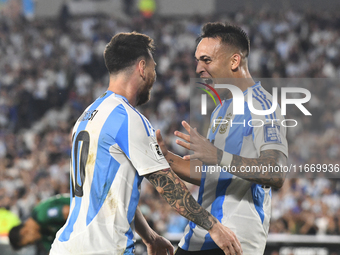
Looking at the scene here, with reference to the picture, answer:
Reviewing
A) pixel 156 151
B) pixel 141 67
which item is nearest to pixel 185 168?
pixel 156 151

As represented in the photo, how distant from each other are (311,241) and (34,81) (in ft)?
39.5

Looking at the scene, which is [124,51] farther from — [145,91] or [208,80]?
[208,80]

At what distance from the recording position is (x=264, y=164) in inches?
113

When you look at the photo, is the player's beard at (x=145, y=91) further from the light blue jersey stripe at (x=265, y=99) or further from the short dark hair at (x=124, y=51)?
the light blue jersey stripe at (x=265, y=99)

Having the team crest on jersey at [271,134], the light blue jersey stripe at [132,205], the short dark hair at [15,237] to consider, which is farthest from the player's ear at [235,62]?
the short dark hair at [15,237]

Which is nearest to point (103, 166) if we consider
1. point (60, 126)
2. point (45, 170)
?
point (45, 170)

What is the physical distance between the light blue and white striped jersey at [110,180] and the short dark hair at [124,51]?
409 mm

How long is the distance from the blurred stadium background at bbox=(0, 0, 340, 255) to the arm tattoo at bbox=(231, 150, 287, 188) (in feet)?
12.4

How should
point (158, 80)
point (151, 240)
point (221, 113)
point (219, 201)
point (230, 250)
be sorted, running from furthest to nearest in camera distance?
point (158, 80), point (221, 113), point (151, 240), point (219, 201), point (230, 250)

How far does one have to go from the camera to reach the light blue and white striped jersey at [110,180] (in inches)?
110

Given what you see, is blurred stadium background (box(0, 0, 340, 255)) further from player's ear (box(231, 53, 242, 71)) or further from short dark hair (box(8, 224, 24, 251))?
player's ear (box(231, 53, 242, 71))

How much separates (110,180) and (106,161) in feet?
0.43

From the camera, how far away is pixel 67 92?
15312mm

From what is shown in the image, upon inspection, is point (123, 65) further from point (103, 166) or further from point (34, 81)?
point (34, 81)
